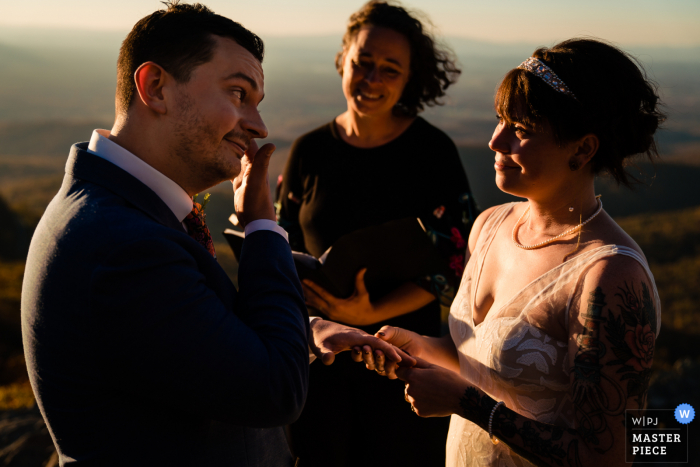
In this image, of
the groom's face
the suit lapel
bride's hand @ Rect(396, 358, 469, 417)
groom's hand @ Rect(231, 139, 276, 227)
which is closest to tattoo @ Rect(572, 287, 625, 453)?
bride's hand @ Rect(396, 358, 469, 417)

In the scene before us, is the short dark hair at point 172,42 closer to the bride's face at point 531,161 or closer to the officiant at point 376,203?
the bride's face at point 531,161

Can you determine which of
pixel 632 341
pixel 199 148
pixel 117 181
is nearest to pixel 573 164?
pixel 632 341

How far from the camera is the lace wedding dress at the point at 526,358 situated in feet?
5.42

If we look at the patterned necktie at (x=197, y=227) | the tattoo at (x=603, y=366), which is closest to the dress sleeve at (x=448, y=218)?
the tattoo at (x=603, y=366)

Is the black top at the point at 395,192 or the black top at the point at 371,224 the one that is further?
the black top at the point at 395,192

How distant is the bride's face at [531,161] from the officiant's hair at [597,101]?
32mm

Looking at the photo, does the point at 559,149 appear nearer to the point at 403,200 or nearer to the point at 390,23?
the point at 403,200

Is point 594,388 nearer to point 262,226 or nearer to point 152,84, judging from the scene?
point 262,226

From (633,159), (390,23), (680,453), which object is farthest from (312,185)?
(680,453)

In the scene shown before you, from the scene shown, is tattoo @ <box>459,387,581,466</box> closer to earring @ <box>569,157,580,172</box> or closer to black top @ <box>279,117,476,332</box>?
earring @ <box>569,157,580,172</box>

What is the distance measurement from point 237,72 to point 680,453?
166 inches

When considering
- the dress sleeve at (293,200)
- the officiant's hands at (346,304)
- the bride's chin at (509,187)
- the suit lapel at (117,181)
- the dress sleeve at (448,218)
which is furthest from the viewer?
the dress sleeve at (293,200)

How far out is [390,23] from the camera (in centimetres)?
297

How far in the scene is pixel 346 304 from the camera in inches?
101
